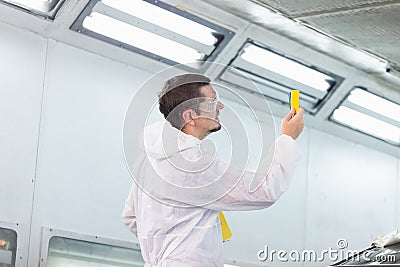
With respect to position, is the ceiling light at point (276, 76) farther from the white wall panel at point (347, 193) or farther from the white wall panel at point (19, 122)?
the white wall panel at point (19, 122)

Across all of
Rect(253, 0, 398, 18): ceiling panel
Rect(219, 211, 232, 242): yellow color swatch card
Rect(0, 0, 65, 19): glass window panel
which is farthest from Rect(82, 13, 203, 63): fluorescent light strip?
Rect(219, 211, 232, 242): yellow color swatch card

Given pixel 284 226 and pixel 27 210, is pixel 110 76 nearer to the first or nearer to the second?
pixel 27 210

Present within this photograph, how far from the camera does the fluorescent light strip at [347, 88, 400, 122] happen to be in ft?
18.4

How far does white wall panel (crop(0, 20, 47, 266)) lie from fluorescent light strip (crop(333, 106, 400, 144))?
7.11 ft

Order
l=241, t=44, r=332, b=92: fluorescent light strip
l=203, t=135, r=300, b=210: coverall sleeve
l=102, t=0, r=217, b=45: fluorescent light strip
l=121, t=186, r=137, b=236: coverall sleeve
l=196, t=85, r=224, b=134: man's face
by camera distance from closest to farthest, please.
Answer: l=203, t=135, r=300, b=210: coverall sleeve → l=196, t=85, r=224, b=134: man's face → l=121, t=186, r=137, b=236: coverall sleeve → l=102, t=0, r=217, b=45: fluorescent light strip → l=241, t=44, r=332, b=92: fluorescent light strip

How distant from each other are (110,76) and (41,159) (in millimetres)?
635

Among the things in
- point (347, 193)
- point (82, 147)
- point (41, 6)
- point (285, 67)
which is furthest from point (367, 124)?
point (41, 6)

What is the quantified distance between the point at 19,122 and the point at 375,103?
8.34ft

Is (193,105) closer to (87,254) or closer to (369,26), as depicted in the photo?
(87,254)

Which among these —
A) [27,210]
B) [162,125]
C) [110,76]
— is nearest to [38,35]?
[110,76]

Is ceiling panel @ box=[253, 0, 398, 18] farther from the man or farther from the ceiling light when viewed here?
the man

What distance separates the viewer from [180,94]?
3289 mm

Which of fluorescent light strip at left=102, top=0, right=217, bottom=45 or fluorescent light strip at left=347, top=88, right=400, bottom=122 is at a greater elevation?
fluorescent light strip at left=347, top=88, right=400, bottom=122

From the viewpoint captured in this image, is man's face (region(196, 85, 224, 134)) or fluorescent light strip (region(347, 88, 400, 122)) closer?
man's face (region(196, 85, 224, 134))
